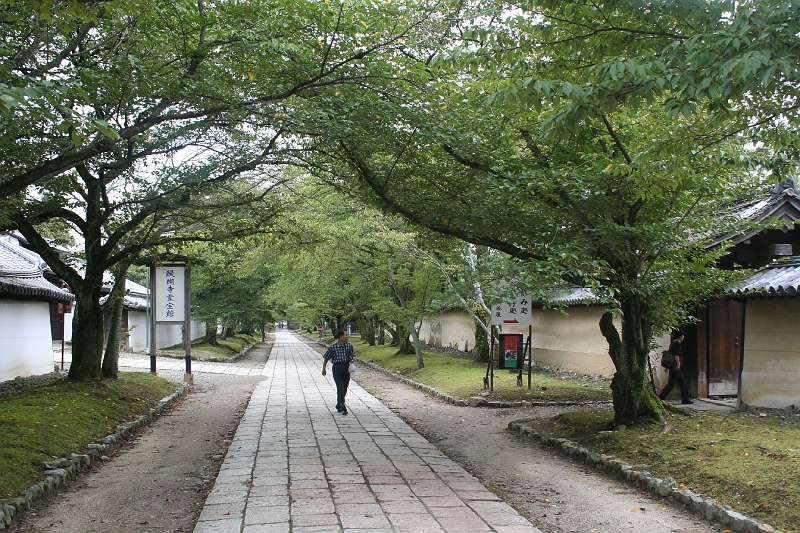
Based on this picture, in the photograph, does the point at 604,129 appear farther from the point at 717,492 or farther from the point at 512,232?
the point at 717,492

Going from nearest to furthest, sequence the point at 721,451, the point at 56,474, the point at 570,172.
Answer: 1. the point at 56,474
2. the point at 721,451
3. the point at 570,172

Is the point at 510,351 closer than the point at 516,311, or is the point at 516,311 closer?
the point at 516,311

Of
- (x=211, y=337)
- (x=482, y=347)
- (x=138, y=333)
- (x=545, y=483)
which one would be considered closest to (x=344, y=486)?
(x=545, y=483)

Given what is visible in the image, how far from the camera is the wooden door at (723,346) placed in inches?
539

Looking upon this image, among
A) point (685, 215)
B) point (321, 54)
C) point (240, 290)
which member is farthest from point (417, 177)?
point (240, 290)

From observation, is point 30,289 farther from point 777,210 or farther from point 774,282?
point 777,210

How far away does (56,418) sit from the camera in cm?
957

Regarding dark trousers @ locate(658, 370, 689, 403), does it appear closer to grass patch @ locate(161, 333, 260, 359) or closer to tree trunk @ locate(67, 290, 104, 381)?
tree trunk @ locate(67, 290, 104, 381)

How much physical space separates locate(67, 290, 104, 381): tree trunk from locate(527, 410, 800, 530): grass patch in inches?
389

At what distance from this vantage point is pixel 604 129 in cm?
948

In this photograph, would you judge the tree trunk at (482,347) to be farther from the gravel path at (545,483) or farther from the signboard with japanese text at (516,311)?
the gravel path at (545,483)

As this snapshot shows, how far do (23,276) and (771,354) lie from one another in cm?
1756

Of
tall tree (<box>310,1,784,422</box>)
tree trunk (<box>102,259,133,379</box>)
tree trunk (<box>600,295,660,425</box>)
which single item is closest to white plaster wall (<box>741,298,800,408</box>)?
tall tree (<box>310,1,784,422</box>)

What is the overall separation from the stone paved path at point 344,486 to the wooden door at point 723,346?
714 cm
